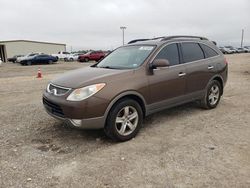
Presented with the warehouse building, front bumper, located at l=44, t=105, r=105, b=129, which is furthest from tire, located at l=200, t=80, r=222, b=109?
the warehouse building

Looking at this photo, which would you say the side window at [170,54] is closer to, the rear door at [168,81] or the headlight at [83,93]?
the rear door at [168,81]

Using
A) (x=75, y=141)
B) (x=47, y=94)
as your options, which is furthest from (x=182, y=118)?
(x=47, y=94)

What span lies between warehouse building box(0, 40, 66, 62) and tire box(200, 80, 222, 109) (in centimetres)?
4915

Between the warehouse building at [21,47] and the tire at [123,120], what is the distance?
49868mm

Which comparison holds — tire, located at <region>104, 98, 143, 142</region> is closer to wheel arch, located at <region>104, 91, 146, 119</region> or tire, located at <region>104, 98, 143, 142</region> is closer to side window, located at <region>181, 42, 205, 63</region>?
wheel arch, located at <region>104, 91, 146, 119</region>

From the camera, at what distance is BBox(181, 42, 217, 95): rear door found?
5703 mm

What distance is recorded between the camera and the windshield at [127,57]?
5.08 meters

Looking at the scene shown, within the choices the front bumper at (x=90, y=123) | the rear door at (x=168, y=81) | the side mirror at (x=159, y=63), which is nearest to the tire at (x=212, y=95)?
the rear door at (x=168, y=81)

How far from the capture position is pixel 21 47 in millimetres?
53906

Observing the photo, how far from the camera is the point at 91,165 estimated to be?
12.3 feet

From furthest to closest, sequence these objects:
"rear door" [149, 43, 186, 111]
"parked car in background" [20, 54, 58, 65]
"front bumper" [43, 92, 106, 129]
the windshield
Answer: "parked car in background" [20, 54, 58, 65] < the windshield < "rear door" [149, 43, 186, 111] < "front bumper" [43, 92, 106, 129]

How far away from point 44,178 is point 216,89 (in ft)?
15.2

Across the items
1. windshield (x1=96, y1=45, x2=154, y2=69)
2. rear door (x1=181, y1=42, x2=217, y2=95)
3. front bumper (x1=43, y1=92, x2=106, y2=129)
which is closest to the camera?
front bumper (x1=43, y1=92, x2=106, y2=129)

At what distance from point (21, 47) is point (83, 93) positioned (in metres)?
54.4
